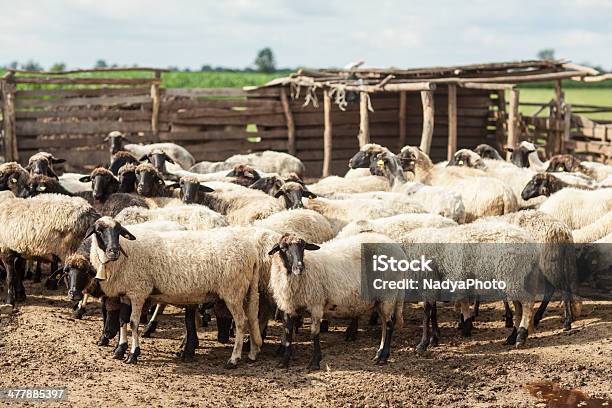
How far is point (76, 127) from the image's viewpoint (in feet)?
70.6

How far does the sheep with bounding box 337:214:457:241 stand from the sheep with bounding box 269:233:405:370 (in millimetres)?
811

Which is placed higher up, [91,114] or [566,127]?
[91,114]

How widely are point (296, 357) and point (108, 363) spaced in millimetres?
1976

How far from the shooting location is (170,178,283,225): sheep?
11273 mm

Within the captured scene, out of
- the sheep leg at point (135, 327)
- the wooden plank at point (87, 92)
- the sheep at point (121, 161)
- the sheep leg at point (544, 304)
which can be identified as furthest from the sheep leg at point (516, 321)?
the wooden plank at point (87, 92)

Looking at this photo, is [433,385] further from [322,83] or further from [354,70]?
[354,70]

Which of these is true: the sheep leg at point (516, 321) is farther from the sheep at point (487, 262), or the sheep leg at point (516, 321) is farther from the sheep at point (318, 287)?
the sheep at point (318, 287)

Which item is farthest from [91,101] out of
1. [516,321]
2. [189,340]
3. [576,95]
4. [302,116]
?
[576,95]

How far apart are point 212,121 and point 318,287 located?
Answer: 47.3 ft

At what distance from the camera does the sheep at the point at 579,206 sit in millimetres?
11797

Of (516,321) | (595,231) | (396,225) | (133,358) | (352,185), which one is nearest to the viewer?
(133,358)

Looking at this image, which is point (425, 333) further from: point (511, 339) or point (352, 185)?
point (352, 185)

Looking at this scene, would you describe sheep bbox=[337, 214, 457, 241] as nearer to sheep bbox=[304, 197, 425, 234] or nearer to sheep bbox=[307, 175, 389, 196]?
sheep bbox=[304, 197, 425, 234]

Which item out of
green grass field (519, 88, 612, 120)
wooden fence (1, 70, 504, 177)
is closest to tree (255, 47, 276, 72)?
green grass field (519, 88, 612, 120)
